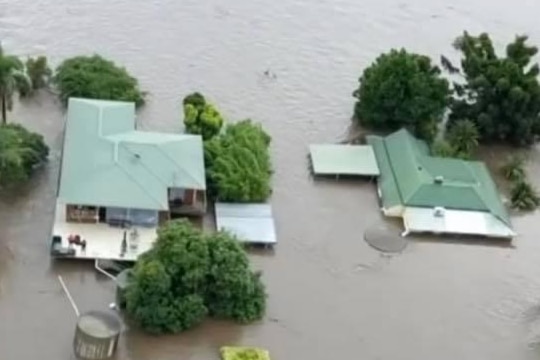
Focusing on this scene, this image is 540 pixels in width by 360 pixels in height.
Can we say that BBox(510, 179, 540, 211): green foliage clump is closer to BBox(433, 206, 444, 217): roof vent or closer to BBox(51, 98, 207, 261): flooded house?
BBox(433, 206, 444, 217): roof vent

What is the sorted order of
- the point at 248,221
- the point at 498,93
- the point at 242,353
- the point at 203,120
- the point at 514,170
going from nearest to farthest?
the point at 242,353 → the point at 248,221 → the point at 203,120 → the point at 514,170 → the point at 498,93

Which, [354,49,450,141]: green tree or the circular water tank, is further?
[354,49,450,141]: green tree

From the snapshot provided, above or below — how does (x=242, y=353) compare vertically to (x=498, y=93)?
below

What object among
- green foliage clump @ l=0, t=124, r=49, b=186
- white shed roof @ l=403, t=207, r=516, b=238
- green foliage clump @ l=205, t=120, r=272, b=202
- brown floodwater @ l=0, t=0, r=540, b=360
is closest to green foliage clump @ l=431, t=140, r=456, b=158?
brown floodwater @ l=0, t=0, r=540, b=360

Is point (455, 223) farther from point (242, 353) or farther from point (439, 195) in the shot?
point (242, 353)

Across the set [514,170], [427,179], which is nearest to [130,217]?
[427,179]

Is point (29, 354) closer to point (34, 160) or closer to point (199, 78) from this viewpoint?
point (34, 160)

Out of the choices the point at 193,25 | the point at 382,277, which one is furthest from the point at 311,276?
the point at 193,25
